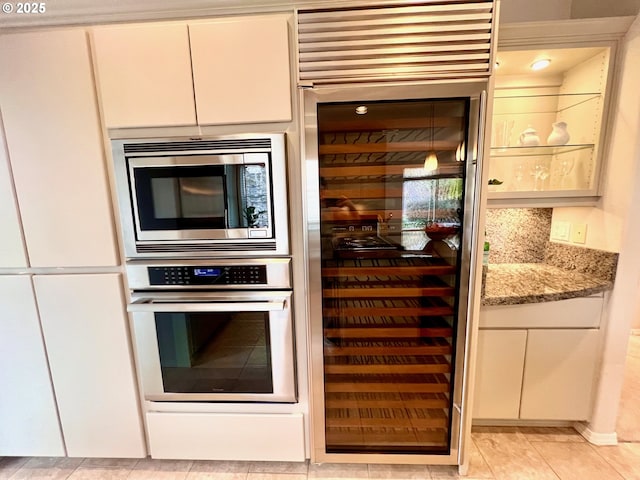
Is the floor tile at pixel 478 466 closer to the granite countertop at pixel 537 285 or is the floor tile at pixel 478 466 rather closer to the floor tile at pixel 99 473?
the granite countertop at pixel 537 285

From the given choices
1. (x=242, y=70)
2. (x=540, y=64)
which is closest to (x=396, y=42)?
(x=242, y=70)

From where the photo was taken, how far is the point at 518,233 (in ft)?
6.04

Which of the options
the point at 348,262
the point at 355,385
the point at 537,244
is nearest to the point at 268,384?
the point at 355,385

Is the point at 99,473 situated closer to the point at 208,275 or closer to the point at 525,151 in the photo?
the point at 208,275

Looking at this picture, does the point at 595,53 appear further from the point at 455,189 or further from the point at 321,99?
the point at 321,99

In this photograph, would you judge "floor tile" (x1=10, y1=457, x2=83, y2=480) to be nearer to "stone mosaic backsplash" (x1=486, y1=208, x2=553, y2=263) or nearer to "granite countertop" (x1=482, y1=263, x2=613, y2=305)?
"granite countertop" (x1=482, y1=263, x2=613, y2=305)

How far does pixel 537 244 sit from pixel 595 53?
42.4 inches

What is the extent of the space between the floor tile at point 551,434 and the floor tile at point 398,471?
0.68m

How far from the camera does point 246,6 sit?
1099 millimetres

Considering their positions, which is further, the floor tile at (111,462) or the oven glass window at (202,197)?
the floor tile at (111,462)

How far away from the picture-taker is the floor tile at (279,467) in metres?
1.41

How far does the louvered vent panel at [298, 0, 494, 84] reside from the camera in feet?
3.36

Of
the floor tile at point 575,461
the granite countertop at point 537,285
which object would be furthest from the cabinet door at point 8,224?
the floor tile at point 575,461

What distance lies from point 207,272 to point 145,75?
0.86 meters
